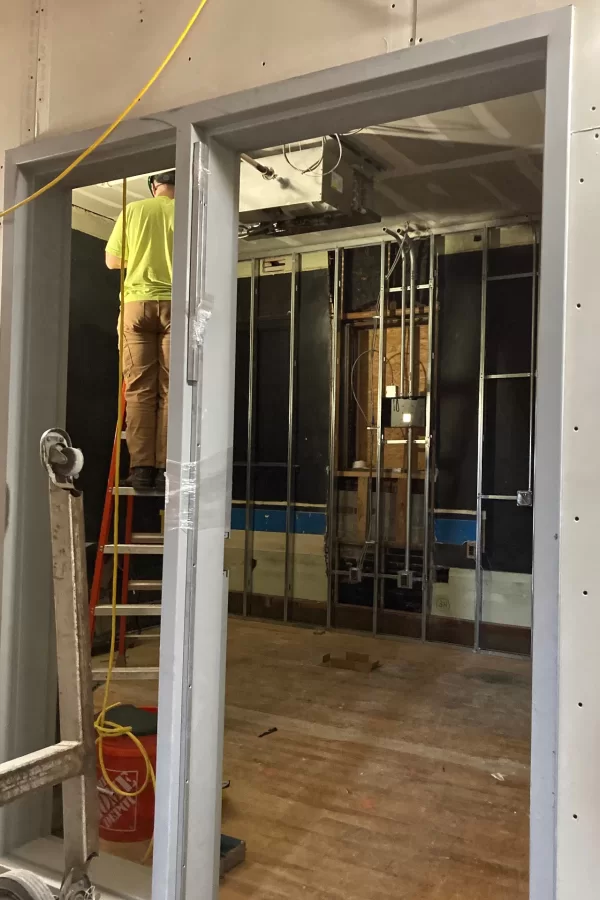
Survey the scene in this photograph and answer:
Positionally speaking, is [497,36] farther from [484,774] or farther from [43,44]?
[484,774]

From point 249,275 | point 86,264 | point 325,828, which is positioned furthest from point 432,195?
point 325,828

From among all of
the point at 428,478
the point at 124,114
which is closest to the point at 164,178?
the point at 124,114

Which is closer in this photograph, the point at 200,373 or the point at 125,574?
the point at 200,373

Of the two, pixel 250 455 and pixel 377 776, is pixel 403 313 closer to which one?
pixel 250 455

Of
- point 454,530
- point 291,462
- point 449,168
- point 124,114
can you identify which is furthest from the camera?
point 291,462

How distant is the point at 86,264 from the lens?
4.77 meters

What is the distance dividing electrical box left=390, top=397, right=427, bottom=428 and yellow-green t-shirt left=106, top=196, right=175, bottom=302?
2.77m

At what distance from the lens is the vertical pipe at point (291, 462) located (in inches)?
232

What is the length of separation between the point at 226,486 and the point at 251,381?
14.1ft

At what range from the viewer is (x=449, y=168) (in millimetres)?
4273

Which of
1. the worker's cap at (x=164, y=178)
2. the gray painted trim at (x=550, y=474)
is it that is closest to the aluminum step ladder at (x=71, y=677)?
the gray painted trim at (x=550, y=474)

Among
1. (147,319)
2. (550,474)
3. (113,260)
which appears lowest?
(550,474)

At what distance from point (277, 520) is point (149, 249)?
3.48 metres

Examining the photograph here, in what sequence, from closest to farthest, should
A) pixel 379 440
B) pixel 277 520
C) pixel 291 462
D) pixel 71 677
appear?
pixel 71 677 → pixel 379 440 → pixel 291 462 → pixel 277 520
